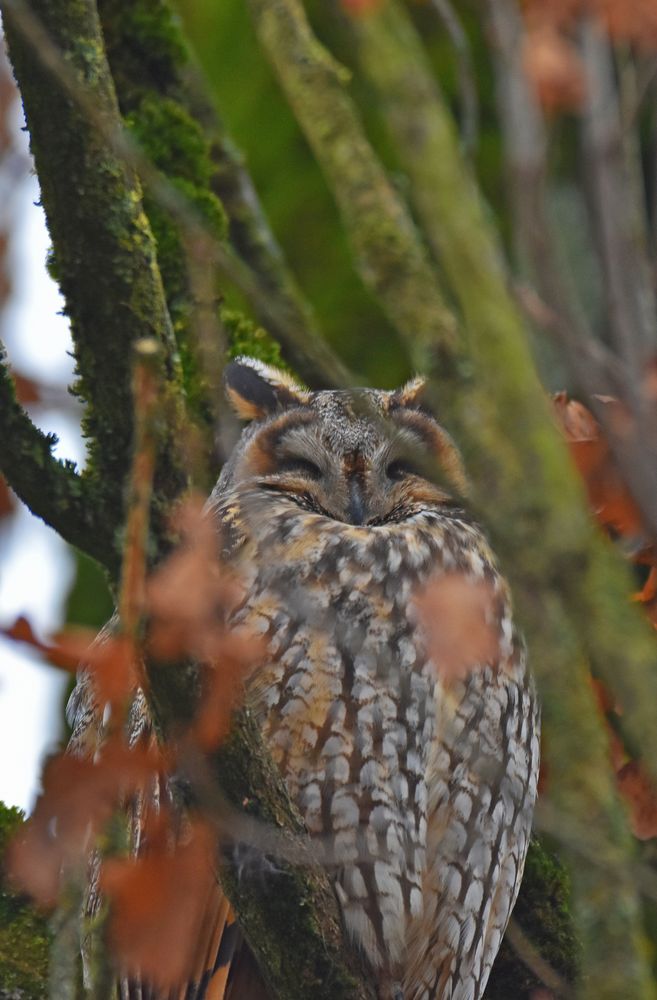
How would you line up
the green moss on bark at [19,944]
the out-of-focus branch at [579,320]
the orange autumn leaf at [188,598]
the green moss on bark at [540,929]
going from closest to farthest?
the orange autumn leaf at [188,598] < the out-of-focus branch at [579,320] < the green moss on bark at [19,944] < the green moss on bark at [540,929]

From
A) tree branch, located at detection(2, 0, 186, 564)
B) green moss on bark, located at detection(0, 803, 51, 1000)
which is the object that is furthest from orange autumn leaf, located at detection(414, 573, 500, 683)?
green moss on bark, located at detection(0, 803, 51, 1000)

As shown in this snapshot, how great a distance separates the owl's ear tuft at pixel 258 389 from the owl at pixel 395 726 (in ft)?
1.28

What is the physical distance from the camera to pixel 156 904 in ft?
6.61

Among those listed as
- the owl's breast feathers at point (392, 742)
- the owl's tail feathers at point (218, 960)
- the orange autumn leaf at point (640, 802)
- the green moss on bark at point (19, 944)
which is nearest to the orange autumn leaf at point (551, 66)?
the owl's breast feathers at point (392, 742)

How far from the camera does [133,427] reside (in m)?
2.05

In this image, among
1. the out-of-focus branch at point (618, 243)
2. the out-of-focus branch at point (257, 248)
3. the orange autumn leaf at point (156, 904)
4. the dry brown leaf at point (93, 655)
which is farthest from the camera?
the out-of-focus branch at point (257, 248)

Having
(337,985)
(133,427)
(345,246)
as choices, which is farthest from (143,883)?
(345,246)

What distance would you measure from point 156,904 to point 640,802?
1264mm

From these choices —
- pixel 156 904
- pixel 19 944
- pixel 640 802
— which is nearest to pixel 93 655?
pixel 156 904

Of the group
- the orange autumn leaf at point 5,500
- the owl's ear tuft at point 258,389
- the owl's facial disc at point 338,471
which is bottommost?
the owl's facial disc at point 338,471

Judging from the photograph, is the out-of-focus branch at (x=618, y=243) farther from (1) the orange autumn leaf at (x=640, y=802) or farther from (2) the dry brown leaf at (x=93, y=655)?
(2) the dry brown leaf at (x=93, y=655)

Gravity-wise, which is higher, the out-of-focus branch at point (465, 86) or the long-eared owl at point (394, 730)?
the out-of-focus branch at point (465, 86)

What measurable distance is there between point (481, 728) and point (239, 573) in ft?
1.78

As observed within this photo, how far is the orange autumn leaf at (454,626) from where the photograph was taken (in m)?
2.33
